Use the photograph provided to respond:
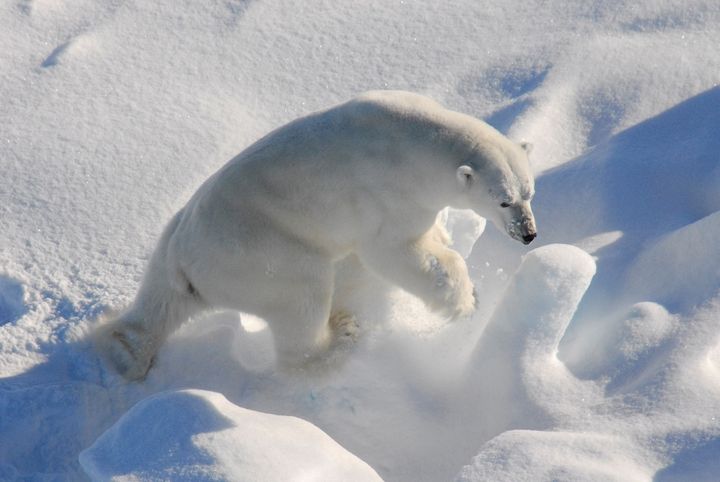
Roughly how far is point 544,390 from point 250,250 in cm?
106

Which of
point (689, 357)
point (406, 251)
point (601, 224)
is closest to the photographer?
point (689, 357)

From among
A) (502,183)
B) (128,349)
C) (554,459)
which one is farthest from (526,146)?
(128,349)

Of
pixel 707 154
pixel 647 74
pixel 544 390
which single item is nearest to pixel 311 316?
pixel 544 390

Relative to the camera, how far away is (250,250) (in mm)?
2785

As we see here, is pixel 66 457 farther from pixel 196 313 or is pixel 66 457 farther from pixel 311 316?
pixel 311 316

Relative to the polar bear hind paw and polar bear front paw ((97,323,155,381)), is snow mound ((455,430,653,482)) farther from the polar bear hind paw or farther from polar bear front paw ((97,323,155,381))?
polar bear front paw ((97,323,155,381))

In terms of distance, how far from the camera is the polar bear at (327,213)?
2.76 meters

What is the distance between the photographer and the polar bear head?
8.83ft

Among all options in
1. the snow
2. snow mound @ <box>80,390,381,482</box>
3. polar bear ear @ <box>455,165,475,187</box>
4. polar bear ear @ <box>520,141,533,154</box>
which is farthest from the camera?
polar bear ear @ <box>520,141,533,154</box>

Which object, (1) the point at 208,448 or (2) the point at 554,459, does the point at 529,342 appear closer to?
(2) the point at 554,459

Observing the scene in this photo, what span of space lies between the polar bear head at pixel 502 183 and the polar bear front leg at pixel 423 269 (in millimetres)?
285

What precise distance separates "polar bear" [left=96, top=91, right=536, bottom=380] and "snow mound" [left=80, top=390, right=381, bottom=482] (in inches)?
17.8

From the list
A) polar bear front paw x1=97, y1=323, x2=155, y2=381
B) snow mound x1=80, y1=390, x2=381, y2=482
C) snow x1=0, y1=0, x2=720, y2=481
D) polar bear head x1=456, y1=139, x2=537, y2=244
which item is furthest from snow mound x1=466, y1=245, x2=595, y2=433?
polar bear front paw x1=97, y1=323, x2=155, y2=381

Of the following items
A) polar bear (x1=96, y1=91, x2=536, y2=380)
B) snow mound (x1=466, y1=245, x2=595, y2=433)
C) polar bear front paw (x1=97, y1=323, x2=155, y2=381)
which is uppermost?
polar bear (x1=96, y1=91, x2=536, y2=380)
